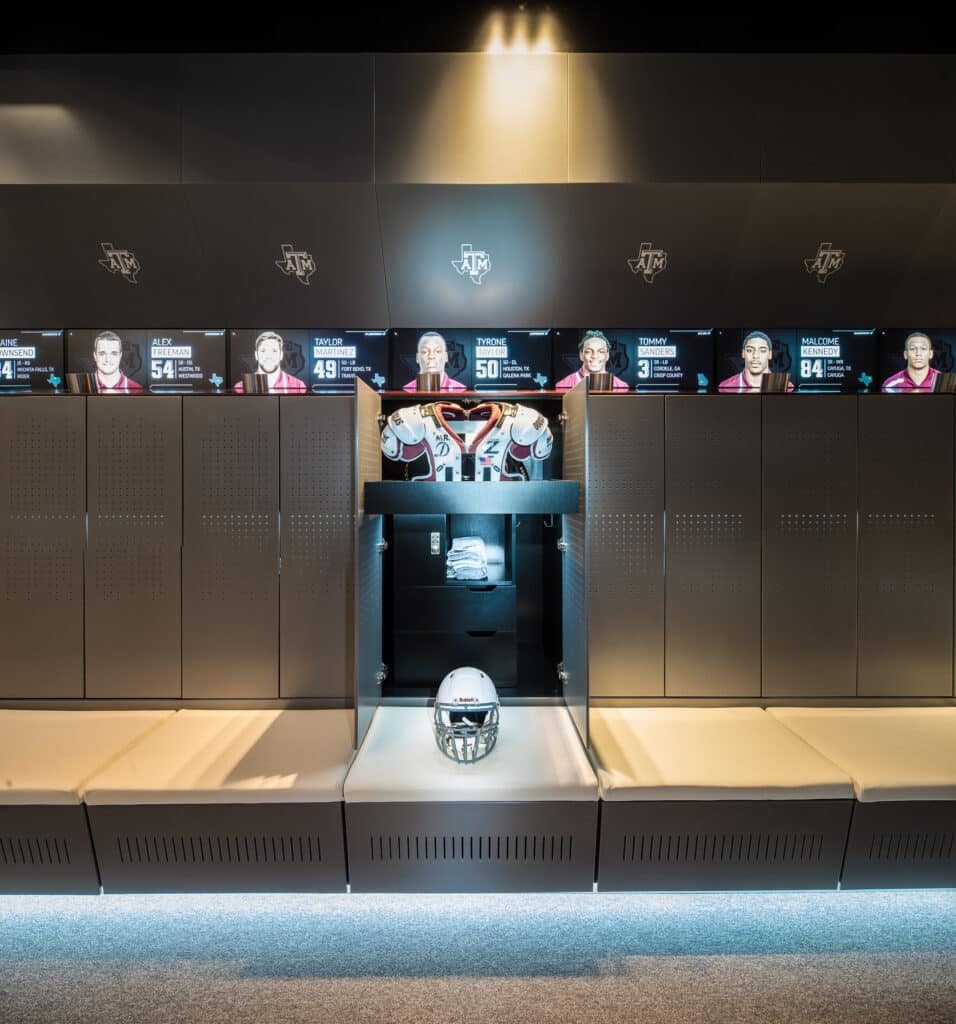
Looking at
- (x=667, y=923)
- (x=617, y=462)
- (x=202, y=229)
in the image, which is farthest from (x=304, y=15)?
(x=667, y=923)

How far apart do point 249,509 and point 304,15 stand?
242 cm

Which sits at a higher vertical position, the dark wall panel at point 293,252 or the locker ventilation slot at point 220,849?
the dark wall panel at point 293,252

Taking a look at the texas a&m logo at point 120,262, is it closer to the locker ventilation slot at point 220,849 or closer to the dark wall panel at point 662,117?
the dark wall panel at point 662,117

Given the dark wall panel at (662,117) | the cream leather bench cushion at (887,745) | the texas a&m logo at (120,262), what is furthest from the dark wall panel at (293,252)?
the cream leather bench cushion at (887,745)

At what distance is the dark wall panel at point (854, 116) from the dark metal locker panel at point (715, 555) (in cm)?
130

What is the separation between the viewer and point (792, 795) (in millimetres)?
1895

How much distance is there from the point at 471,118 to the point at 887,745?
3331 millimetres

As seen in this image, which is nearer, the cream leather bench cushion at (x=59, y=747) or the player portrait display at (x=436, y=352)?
the cream leather bench cushion at (x=59, y=747)

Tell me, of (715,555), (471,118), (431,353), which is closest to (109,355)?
(431,353)

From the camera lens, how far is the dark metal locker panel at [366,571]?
2211mm

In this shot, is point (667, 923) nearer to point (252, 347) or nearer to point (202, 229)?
point (252, 347)

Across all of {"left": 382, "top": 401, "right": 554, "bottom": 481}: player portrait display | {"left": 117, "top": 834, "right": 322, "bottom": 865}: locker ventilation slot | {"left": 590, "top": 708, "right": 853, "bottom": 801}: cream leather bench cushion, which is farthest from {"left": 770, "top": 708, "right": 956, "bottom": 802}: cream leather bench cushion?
{"left": 117, "top": 834, "right": 322, "bottom": 865}: locker ventilation slot

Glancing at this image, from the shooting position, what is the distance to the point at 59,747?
2178mm

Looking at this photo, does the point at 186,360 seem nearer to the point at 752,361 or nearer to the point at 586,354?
the point at 586,354
